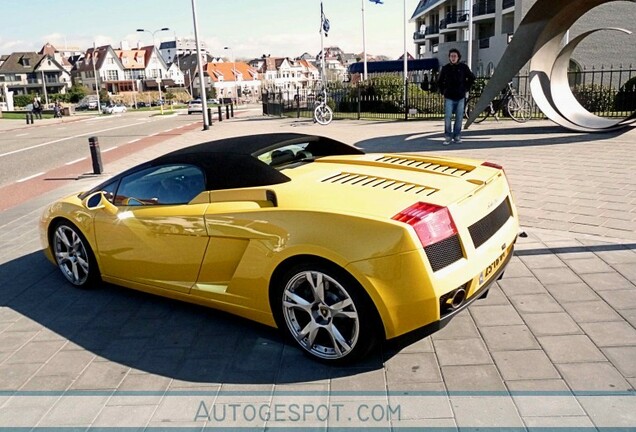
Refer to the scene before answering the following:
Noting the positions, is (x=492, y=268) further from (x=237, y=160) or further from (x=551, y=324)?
(x=237, y=160)

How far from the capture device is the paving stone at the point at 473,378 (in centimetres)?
279

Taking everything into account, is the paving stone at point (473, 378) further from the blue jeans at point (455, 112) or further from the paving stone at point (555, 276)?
the blue jeans at point (455, 112)

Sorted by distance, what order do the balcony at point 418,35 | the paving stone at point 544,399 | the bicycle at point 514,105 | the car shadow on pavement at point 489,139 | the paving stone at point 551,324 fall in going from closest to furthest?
the paving stone at point 544,399 → the paving stone at point 551,324 → the car shadow on pavement at point 489,139 → the bicycle at point 514,105 → the balcony at point 418,35

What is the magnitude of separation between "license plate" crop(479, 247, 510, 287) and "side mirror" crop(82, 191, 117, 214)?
9.12 feet

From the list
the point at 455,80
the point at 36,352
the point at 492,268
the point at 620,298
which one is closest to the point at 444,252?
the point at 492,268

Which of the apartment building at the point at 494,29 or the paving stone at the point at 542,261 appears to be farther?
the apartment building at the point at 494,29

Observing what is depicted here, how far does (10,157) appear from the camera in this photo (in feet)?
51.9

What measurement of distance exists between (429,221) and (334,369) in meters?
1.06

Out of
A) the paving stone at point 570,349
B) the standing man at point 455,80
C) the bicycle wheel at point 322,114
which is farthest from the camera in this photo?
the bicycle wheel at point 322,114

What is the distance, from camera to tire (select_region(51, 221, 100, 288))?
4.39m

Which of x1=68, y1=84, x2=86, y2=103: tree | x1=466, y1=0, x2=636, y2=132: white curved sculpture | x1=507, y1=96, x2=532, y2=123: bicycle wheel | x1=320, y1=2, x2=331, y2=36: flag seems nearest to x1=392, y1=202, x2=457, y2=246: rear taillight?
x1=466, y1=0, x2=636, y2=132: white curved sculpture

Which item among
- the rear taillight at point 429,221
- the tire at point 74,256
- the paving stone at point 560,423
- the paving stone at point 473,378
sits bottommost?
the paving stone at point 473,378

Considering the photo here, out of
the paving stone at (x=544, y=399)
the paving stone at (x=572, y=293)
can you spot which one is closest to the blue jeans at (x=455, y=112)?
the paving stone at (x=572, y=293)

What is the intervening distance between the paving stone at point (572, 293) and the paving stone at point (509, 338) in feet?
1.98
